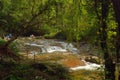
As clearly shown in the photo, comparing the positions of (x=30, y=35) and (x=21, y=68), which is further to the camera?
(x=30, y=35)

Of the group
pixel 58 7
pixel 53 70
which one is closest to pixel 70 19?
pixel 58 7

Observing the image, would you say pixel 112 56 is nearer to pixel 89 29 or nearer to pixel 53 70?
pixel 89 29

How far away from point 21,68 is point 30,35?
15.3 m

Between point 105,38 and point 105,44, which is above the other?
point 105,38

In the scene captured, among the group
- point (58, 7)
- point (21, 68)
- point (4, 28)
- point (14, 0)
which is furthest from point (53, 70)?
point (4, 28)

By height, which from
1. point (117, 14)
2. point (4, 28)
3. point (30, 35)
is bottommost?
point (30, 35)

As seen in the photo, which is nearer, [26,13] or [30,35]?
[26,13]

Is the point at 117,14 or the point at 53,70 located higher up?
the point at 117,14

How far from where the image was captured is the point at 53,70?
28.6 ft

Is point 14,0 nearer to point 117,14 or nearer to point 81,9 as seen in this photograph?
point 81,9

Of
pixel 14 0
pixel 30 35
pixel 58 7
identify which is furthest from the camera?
pixel 30 35

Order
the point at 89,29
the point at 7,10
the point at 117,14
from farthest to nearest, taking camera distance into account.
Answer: the point at 7,10 → the point at 89,29 → the point at 117,14

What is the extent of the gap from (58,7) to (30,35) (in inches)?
582

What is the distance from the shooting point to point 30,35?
22875mm
